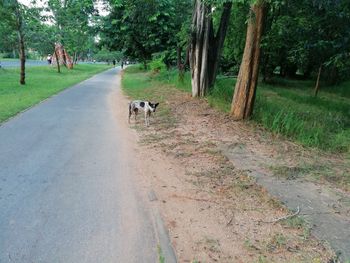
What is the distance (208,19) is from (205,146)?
763 cm

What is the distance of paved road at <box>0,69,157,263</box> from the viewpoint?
14.0 feet

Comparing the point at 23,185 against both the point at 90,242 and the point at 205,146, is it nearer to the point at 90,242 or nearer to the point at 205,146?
the point at 90,242

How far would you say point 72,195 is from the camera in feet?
18.9

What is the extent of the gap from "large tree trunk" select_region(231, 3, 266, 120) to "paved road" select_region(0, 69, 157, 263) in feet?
11.8

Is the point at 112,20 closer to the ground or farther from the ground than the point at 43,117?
farther from the ground

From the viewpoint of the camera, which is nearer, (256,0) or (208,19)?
(256,0)

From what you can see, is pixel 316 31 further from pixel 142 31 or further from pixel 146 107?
pixel 142 31

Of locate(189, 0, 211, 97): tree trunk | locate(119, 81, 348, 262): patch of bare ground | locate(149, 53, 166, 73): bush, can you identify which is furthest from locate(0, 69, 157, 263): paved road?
locate(149, 53, 166, 73): bush

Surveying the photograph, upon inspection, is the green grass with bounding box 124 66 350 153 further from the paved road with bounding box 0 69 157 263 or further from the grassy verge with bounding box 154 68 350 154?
the paved road with bounding box 0 69 157 263

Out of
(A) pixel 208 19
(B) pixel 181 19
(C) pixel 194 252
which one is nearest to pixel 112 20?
(B) pixel 181 19

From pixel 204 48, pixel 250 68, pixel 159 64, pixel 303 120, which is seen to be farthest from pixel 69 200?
pixel 159 64

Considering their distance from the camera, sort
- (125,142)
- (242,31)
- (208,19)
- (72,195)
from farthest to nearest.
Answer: (242,31), (208,19), (125,142), (72,195)

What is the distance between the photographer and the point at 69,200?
5.56 meters

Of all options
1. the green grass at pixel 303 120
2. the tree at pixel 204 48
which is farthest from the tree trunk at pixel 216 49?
the green grass at pixel 303 120
